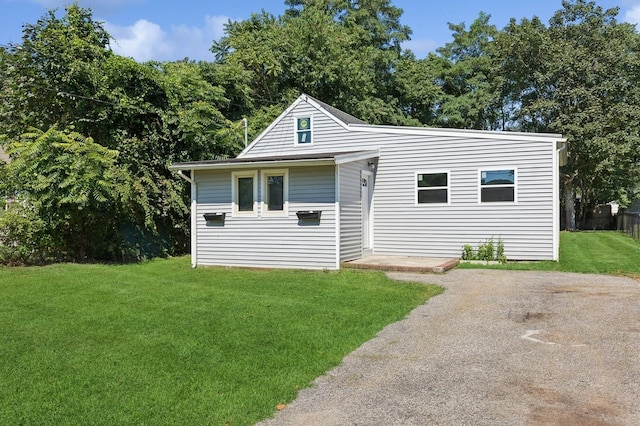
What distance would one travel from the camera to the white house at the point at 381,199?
11281 mm

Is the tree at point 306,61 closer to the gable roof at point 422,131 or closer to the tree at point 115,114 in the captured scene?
the tree at point 115,114

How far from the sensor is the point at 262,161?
11.4 m

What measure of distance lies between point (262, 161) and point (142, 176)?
468 centimetres

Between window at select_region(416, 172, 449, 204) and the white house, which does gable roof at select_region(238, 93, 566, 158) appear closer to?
the white house

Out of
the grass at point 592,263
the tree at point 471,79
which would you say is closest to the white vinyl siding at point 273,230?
the grass at point 592,263

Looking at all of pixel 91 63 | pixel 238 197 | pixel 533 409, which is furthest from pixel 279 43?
pixel 533 409

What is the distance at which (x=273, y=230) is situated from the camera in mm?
11656

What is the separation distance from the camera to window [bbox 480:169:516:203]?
11.9 metres

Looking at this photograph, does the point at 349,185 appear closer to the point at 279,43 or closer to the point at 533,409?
the point at 533,409

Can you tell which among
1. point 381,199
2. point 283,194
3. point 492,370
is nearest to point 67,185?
point 283,194

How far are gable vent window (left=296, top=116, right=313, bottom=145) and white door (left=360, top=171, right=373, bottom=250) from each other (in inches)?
89.9

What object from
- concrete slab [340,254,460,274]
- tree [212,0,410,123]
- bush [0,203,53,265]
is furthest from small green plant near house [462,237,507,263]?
tree [212,0,410,123]

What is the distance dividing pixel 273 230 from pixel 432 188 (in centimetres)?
428

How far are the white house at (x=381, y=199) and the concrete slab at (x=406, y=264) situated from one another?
13.0 inches
